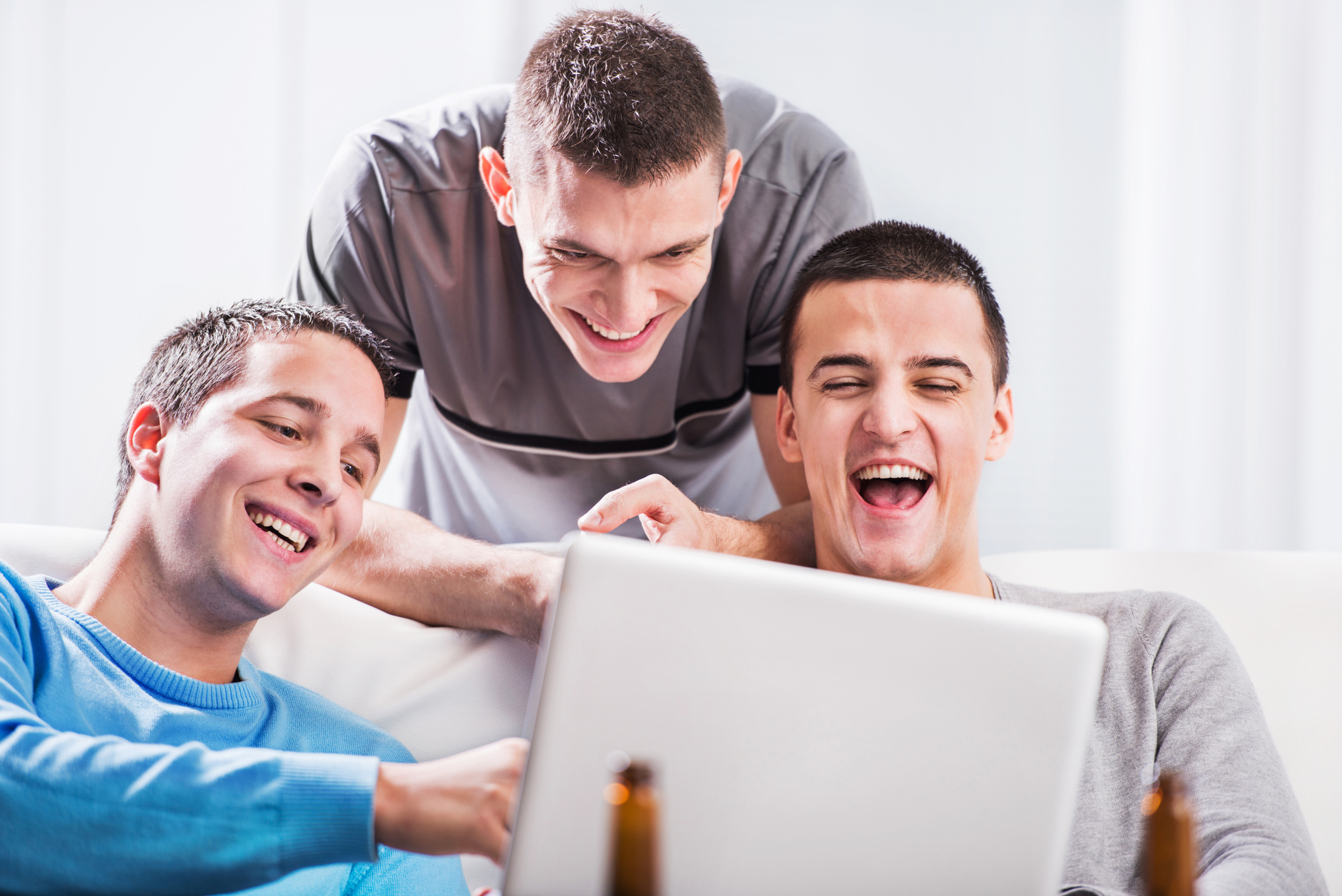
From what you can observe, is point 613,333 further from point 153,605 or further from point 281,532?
point 153,605

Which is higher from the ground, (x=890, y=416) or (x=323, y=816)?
(x=890, y=416)

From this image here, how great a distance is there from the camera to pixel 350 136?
1896mm

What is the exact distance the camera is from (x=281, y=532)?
1319 mm

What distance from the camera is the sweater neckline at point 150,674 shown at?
3.95 feet

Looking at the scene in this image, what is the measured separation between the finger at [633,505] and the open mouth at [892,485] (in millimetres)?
275

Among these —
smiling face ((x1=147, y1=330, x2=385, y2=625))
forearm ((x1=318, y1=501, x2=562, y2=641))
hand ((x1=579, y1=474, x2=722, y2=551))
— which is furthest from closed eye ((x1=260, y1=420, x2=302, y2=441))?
hand ((x1=579, y1=474, x2=722, y2=551))

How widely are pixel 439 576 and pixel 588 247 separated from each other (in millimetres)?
551

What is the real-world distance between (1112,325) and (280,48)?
6.52 feet

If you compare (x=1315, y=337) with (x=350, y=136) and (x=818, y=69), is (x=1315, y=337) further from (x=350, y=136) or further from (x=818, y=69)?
(x=350, y=136)

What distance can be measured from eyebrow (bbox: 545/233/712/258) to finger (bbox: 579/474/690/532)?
355 millimetres

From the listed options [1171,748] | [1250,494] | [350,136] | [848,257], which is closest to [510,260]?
[350,136]

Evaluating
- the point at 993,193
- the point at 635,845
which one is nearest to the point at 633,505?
the point at 635,845

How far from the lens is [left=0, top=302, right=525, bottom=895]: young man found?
0.83 meters

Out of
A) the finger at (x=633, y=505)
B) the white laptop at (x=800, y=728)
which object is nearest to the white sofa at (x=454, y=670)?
the finger at (x=633, y=505)
